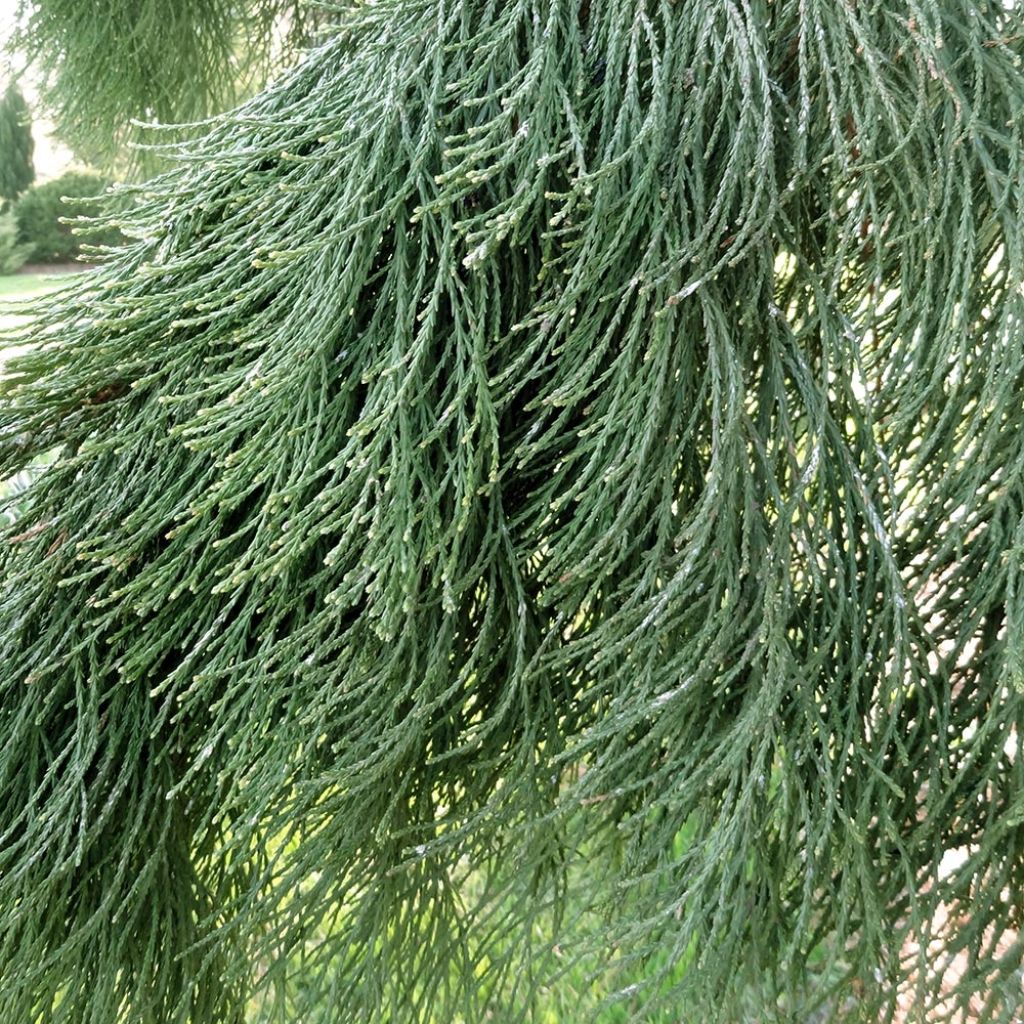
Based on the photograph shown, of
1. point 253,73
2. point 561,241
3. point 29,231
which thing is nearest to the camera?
point 561,241

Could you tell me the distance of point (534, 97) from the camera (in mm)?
1151

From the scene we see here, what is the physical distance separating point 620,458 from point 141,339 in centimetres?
65

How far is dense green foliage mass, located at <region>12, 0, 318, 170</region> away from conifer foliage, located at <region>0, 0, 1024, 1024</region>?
1433 mm

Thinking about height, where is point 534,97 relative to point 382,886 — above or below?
above

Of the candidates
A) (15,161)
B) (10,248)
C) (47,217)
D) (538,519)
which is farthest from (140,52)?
(15,161)

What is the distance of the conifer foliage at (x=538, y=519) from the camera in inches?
41.8

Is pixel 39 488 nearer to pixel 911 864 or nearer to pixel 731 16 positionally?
pixel 731 16

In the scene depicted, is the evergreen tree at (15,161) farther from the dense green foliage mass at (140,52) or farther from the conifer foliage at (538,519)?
the conifer foliage at (538,519)

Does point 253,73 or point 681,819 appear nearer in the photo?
point 681,819

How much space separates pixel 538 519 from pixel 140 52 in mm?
2036

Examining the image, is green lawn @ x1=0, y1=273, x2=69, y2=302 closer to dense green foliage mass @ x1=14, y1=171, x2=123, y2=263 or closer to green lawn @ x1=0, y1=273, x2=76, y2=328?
green lawn @ x1=0, y1=273, x2=76, y2=328

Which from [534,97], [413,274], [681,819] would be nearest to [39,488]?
[413,274]

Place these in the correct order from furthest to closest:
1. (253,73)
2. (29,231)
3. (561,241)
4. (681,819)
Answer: (29,231), (253,73), (561,241), (681,819)

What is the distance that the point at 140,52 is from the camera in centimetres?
238
